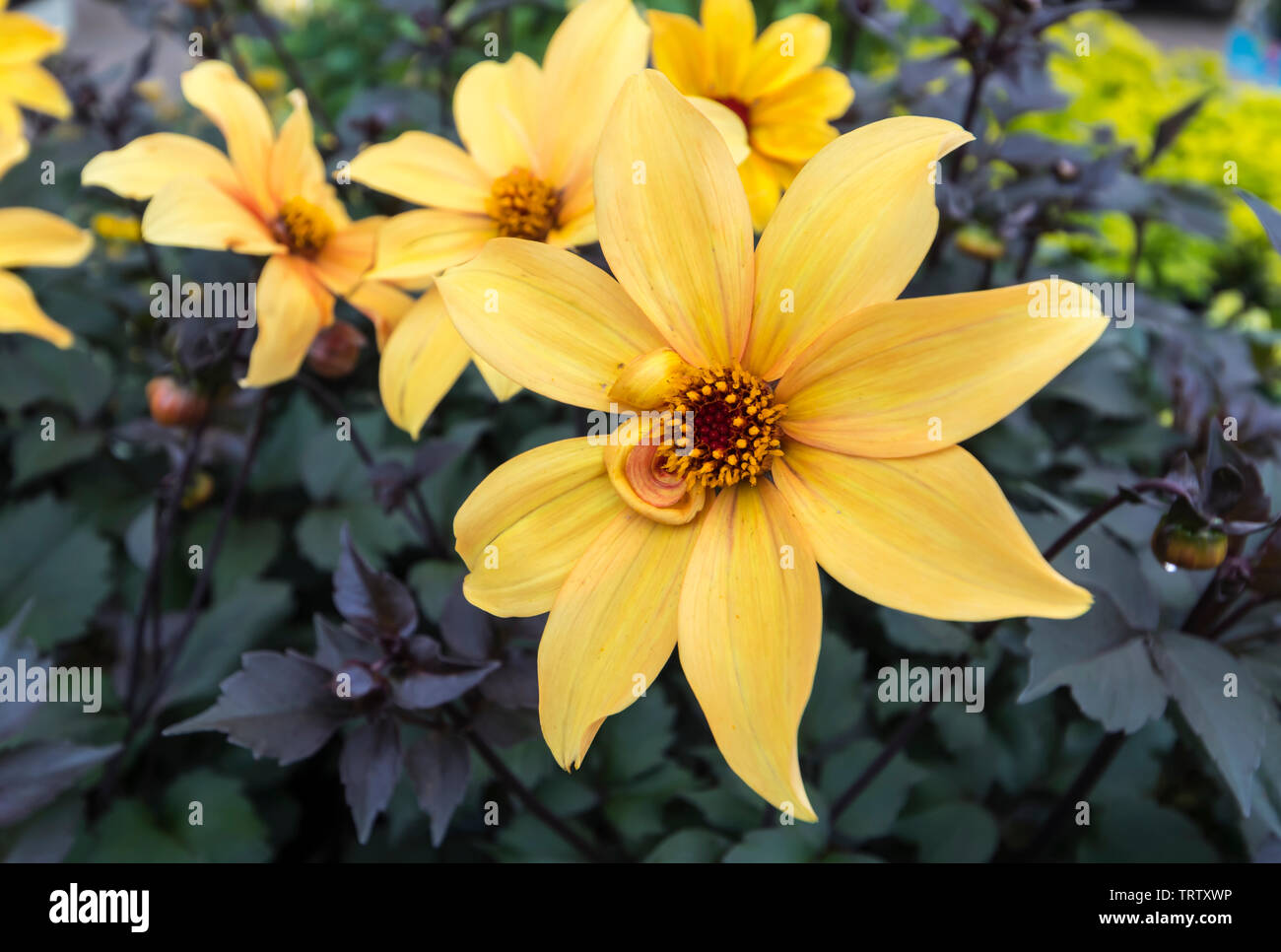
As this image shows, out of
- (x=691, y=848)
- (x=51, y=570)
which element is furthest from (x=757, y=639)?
(x=51, y=570)

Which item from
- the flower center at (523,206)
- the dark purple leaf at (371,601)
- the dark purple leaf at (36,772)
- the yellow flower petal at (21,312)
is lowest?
the dark purple leaf at (36,772)

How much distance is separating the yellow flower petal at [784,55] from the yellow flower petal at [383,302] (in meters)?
0.45

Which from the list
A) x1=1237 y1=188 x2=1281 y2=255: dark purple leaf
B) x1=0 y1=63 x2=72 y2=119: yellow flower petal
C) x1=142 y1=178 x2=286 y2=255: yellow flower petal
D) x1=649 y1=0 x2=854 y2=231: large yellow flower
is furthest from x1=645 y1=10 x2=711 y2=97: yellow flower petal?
x1=0 y1=63 x2=72 y2=119: yellow flower petal

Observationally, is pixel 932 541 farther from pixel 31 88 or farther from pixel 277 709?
pixel 31 88

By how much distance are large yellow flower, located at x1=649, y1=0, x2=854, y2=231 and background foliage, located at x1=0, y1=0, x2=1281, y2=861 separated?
0.22 meters

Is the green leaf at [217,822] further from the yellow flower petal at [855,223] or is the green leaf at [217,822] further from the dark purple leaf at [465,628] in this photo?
the yellow flower petal at [855,223]

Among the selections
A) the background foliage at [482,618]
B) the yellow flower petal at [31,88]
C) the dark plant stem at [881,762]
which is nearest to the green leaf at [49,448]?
the background foliage at [482,618]

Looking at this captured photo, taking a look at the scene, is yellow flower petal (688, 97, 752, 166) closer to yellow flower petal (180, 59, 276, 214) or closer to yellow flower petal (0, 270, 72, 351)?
yellow flower petal (180, 59, 276, 214)

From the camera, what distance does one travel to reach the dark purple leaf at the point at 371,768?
0.77 m

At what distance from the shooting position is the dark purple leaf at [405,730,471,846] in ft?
2.61

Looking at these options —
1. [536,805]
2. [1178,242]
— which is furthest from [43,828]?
[1178,242]

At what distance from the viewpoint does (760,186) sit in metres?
0.91

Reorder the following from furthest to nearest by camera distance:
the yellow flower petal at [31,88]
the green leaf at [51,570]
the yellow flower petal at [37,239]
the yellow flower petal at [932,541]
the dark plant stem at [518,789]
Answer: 1. the yellow flower petal at [31,88]
2. the green leaf at [51,570]
3. the yellow flower petal at [37,239]
4. the dark plant stem at [518,789]
5. the yellow flower petal at [932,541]
